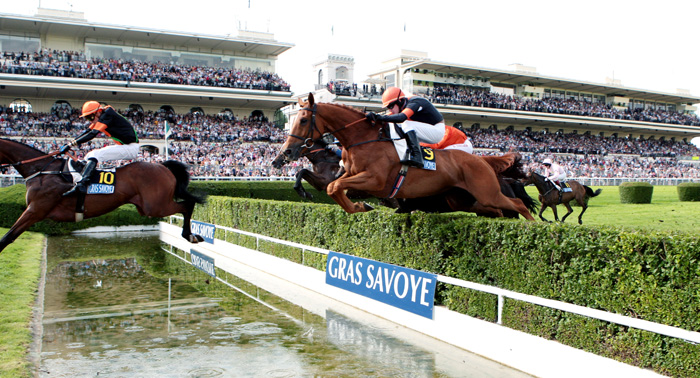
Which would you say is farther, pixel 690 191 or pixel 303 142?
pixel 690 191

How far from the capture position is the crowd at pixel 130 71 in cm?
3609

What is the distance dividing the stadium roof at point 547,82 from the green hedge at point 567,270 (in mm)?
47626

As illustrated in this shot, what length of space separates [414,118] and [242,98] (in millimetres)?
37062

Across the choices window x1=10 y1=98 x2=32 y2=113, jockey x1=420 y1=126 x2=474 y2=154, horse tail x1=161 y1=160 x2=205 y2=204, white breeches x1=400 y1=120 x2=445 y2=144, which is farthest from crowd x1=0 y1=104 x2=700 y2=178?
white breeches x1=400 y1=120 x2=445 y2=144

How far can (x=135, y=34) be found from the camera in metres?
41.4

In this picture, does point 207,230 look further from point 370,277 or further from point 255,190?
point 255,190

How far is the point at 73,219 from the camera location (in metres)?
8.30

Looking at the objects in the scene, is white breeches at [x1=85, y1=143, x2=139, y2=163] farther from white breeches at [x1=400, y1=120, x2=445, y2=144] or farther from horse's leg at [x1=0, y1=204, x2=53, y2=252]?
white breeches at [x1=400, y1=120, x2=445, y2=144]

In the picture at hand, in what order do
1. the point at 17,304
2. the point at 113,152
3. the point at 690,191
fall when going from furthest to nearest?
the point at 690,191
the point at 113,152
the point at 17,304

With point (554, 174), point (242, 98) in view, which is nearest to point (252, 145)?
point (242, 98)

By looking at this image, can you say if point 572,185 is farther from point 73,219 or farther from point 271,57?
point 271,57

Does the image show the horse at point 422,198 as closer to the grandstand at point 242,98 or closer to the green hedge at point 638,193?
the grandstand at point 242,98

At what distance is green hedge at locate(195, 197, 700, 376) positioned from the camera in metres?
4.25

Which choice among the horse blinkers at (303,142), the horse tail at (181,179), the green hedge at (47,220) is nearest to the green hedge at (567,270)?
the horse blinkers at (303,142)
